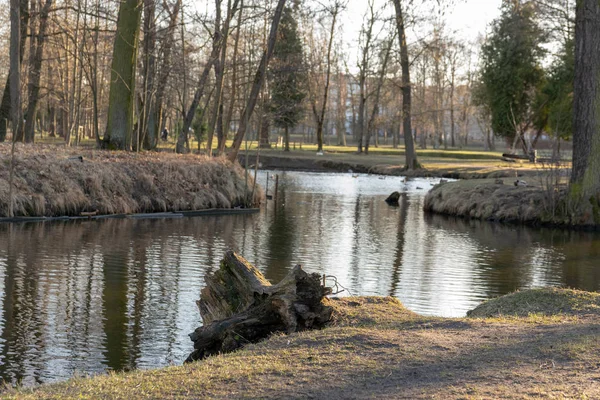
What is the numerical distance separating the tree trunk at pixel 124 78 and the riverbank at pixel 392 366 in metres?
20.0

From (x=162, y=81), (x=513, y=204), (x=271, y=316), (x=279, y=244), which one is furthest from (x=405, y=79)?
(x=271, y=316)

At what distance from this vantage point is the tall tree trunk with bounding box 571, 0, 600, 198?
881 inches

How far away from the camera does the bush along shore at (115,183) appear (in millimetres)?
21266

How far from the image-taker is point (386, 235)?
70.0 ft

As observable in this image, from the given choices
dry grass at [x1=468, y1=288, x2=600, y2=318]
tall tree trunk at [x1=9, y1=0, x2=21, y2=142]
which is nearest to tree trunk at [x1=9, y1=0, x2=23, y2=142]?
tall tree trunk at [x1=9, y1=0, x2=21, y2=142]

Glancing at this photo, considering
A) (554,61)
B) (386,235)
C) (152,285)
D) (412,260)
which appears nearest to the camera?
(152,285)

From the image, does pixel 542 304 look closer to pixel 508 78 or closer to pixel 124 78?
pixel 124 78

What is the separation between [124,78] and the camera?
2712cm

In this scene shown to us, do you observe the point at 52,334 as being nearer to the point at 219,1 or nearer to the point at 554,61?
the point at 219,1

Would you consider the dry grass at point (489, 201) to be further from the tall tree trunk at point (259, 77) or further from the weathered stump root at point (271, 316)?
the weathered stump root at point (271, 316)

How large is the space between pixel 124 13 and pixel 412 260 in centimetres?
1482

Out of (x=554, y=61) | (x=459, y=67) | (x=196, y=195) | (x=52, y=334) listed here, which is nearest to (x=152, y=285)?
(x=52, y=334)

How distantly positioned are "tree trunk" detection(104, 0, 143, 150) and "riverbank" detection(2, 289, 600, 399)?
65.6ft

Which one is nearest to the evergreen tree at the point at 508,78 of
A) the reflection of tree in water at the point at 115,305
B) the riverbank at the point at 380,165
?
the riverbank at the point at 380,165
